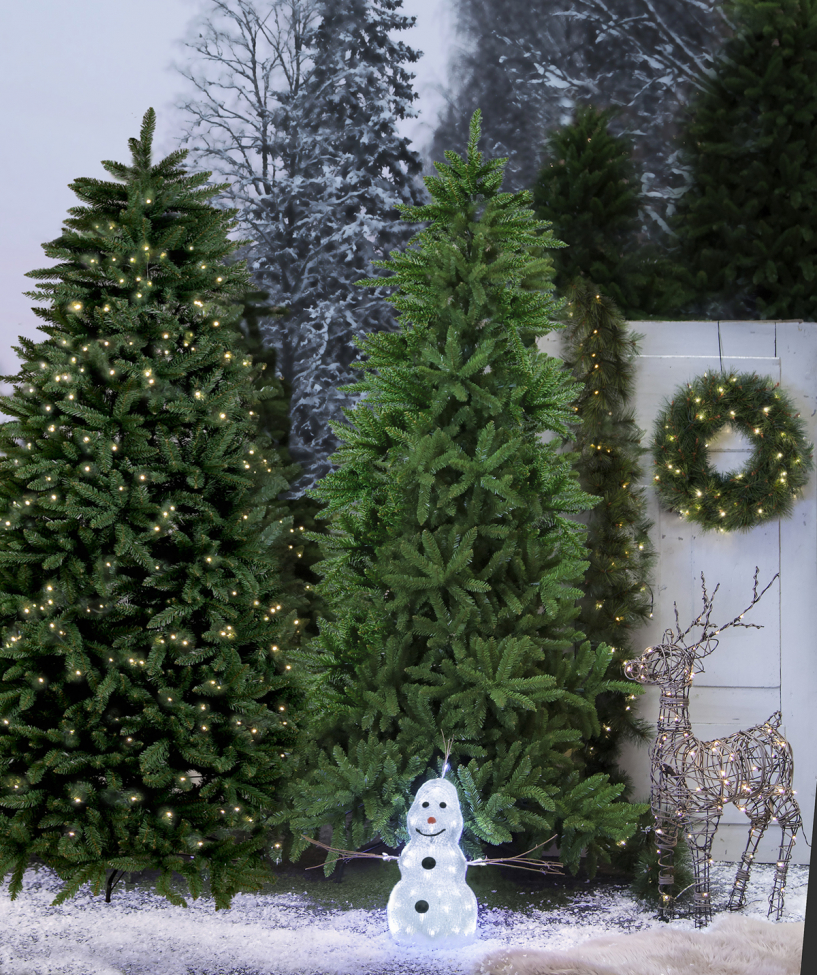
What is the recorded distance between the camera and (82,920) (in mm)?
2955

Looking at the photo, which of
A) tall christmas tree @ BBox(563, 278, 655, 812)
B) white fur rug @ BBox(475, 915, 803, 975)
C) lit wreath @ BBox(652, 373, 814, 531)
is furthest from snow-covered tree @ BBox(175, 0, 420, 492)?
white fur rug @ BBox(475, 915, 803, 975)

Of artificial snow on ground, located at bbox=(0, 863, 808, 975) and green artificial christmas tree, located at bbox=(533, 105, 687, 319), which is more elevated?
green artificial christmas tree, located at bbox=(533, 105, 687, 319)

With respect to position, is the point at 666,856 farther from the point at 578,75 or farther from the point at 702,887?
the point at 578,75

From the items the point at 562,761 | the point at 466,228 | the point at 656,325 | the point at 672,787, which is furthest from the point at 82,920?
the point at 656,325

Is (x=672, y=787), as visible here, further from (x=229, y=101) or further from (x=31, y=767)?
(x=229, y=101)

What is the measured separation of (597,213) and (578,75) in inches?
34.7

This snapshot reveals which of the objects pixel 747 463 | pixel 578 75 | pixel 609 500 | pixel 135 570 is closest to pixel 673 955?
pixel 609 500

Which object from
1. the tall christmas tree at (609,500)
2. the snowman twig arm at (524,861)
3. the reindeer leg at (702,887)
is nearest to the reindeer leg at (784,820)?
the reindeer leg at (702,887)

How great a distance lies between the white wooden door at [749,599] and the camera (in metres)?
3.67

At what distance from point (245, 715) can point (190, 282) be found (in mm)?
1523

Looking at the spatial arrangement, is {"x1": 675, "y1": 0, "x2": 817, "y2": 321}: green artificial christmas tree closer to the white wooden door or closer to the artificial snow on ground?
the white wooden door

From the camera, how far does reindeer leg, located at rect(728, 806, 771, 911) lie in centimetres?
297

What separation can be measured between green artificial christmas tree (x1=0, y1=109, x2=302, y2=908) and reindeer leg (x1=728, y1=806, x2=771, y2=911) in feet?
5.51

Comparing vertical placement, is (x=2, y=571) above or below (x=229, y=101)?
below
